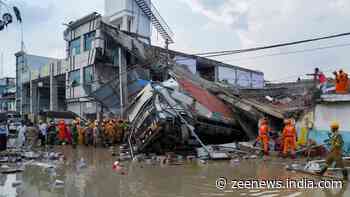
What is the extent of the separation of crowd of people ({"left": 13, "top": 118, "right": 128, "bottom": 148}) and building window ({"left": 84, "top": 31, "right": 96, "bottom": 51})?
10.5 metres

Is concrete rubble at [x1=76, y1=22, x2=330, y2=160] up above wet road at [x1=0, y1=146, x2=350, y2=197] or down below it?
above

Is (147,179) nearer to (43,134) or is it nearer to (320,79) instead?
(320,79)

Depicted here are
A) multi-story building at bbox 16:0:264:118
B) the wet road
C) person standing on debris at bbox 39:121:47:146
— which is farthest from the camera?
multi-story building at bbox 16:0:264:118

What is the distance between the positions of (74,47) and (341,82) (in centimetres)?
2601

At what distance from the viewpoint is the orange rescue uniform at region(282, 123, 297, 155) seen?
509 inches

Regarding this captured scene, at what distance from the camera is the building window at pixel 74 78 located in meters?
32.1

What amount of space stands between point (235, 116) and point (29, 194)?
11.0m

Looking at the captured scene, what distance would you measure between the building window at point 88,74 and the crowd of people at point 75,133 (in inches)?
331

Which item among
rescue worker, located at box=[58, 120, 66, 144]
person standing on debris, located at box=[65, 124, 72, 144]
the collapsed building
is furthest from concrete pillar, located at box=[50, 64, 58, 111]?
person standing on debris, located at box=[65, 124, 72, 144]

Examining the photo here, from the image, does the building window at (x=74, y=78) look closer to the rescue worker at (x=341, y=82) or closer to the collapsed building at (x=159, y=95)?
the collapsed building at (x=159, y=95)

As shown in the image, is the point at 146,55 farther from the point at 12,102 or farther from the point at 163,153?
the point at 12,102

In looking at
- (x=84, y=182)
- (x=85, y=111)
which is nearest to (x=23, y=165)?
(x=84, y=182)

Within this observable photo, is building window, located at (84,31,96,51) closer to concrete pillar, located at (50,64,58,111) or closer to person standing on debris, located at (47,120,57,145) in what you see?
concrete pillar, located at (50,64,58,111)

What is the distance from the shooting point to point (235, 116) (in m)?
17.0
